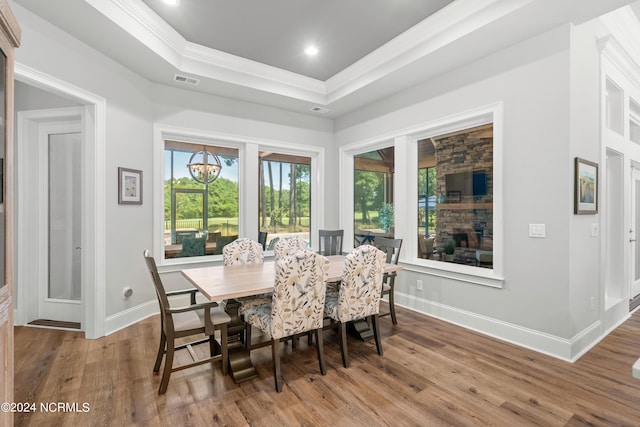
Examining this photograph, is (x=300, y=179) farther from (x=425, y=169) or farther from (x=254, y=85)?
(x=425, y=169)

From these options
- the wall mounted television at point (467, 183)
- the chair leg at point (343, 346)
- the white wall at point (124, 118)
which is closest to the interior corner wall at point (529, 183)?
the wall mounted television at point (467, 183)

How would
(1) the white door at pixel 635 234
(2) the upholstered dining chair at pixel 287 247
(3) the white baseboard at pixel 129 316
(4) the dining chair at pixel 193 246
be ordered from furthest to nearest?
1. (4) the dining chair at pixel 193 246
2. (1) the white door at pixel 635 234
3. (2) the upholstered dining chair at pixel 287 247
4. (3) the white baseboard at pixel 129 316

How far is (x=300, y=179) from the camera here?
5.32 metres

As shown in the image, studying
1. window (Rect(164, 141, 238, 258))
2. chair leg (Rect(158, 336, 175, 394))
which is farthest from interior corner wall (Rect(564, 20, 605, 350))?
window (Rect(164, 141, 238, 258))

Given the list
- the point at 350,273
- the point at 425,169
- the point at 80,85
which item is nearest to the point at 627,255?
the point at 425,169

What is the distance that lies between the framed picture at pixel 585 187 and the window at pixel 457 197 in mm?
742

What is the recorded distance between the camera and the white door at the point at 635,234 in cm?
414

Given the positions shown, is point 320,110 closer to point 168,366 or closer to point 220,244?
point 220,244

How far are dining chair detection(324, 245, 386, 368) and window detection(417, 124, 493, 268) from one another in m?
1.47

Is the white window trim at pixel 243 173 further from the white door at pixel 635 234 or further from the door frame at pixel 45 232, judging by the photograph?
the white door at pixel 635 234

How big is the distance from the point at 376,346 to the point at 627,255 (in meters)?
3.47

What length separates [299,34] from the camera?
3309mm

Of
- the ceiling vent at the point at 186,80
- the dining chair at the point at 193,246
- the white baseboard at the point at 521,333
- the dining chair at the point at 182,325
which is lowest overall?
the white baseboard at the point at 521,333

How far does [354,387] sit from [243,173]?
10.7 feet
